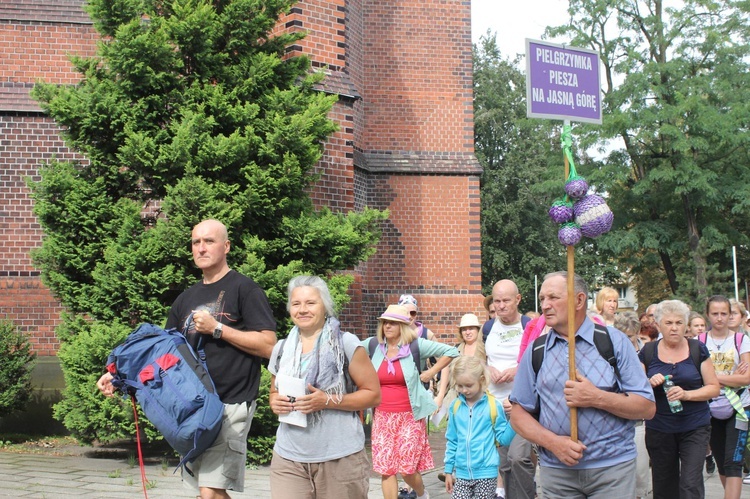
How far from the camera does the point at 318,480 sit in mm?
4570

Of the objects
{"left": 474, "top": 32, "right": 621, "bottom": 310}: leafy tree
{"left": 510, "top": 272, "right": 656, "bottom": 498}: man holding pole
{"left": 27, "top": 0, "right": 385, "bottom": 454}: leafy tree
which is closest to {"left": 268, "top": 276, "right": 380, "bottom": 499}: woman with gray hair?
{"left": 510, "top": 272, "right": 656, "bottom": 498}: man holding pole

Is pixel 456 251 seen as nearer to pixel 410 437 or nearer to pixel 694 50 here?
pixel 410 437

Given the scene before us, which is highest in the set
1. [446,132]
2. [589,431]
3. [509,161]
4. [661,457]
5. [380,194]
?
[509,161]

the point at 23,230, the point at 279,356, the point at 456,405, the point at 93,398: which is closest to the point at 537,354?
the point at 279,356

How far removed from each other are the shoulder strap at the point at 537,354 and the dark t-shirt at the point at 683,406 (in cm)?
247

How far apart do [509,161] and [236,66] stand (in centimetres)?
3545

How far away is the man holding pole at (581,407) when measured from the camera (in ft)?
13.8

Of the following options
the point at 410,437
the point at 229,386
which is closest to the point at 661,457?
the point at 410,437

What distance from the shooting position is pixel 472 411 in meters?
6.56

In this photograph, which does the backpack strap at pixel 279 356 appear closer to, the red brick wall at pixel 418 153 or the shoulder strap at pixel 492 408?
the shoulder strap at pixel 492 408

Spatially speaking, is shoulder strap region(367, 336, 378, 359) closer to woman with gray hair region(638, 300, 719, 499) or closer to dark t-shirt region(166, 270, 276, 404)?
woman with gray hair region(638, 300, 719, 499)

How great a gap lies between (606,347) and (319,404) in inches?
56.9

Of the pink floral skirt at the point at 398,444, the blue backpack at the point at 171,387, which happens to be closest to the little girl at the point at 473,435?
the pink floral skirt at the point at 398,444

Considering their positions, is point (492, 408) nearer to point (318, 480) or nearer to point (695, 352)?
point (695, 352)
